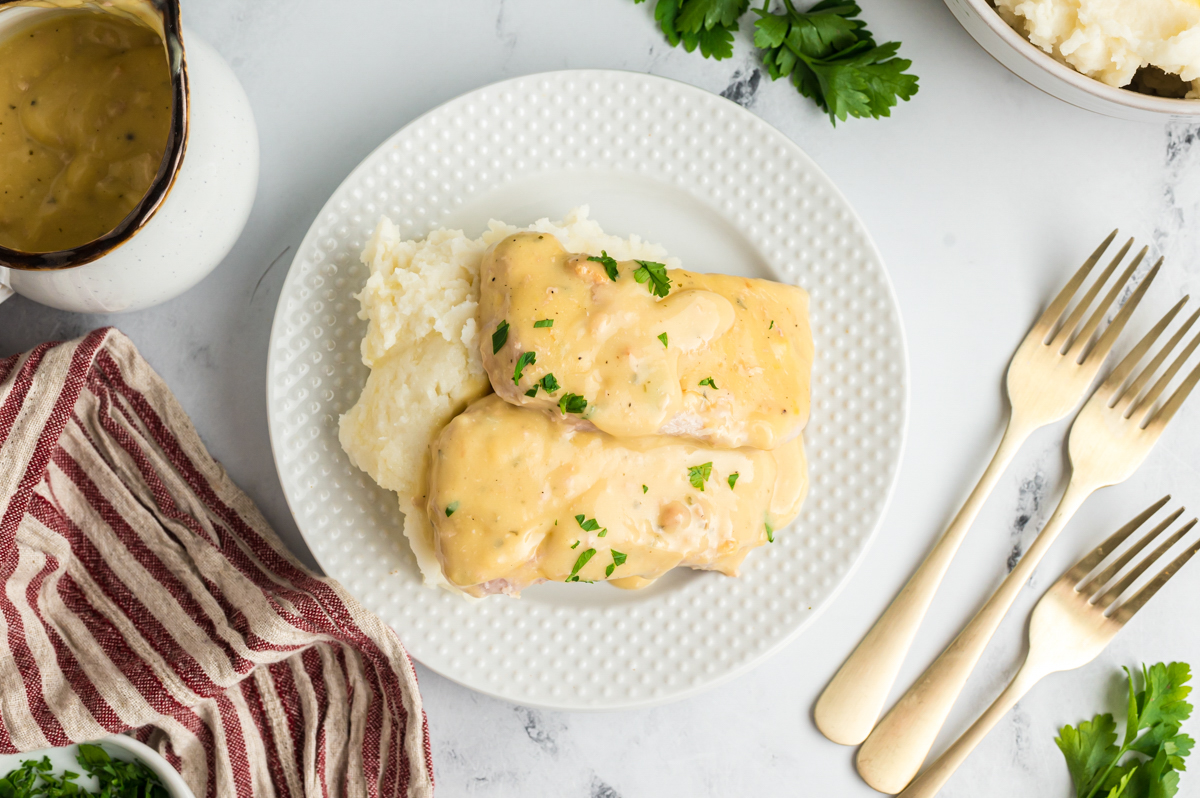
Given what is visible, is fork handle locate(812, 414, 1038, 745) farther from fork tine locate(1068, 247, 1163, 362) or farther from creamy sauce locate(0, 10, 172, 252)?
creamy sauce locate(0, 10, 172, 252)

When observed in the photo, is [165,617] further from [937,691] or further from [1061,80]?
[1061,80]

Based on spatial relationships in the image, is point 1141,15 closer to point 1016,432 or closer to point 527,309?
point 1016,432

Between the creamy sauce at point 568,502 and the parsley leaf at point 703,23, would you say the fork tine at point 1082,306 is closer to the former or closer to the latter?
the creamy sauce at point 568,502

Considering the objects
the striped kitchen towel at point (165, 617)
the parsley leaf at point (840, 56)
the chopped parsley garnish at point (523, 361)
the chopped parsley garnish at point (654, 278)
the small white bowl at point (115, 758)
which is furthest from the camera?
the parsley leaf at point (840, 56)

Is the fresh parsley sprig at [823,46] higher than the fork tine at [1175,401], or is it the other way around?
the fresh parsley sprig at [823,46]

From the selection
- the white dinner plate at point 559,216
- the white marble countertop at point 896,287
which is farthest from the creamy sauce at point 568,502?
the white marble countertop at point 896,287

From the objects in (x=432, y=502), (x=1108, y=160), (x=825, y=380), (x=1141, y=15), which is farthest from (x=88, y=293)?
(x=1108, y=160)
